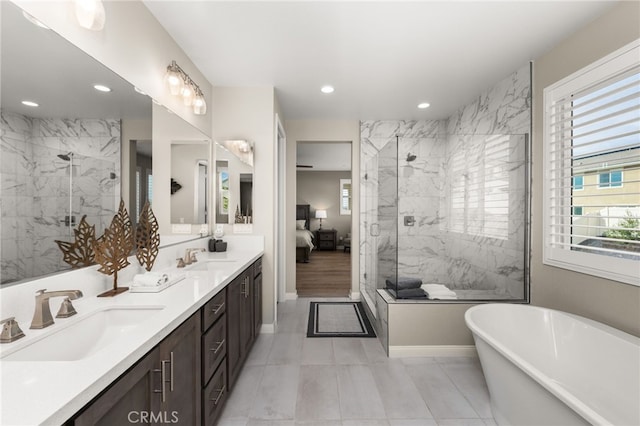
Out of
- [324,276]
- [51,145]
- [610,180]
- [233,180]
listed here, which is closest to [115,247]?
[51,145]

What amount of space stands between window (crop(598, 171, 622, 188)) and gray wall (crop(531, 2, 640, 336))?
0.50 meters

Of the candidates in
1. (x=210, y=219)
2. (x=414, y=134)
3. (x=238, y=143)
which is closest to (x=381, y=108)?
(x=414, y=134)

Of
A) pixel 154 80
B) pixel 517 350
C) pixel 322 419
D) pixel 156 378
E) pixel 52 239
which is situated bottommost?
pixel 322 419

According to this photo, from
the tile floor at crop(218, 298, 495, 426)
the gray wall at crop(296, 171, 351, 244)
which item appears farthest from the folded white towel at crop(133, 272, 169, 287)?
the gray wall at crop(296, 171, 351, 244)

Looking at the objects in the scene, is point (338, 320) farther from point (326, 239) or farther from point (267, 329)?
point (326, 239)

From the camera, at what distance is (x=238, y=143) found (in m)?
2.96

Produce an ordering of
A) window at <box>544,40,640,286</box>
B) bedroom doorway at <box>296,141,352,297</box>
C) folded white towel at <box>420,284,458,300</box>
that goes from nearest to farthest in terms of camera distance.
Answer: window at <box>544,40,640,286</box>
folded white towel at <box>420,284,458,300</box>
bedroom doorway at <box>296,141,352,297</box>

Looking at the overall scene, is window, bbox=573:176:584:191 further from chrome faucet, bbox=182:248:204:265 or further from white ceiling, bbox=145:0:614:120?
chrome faucet, bbox=182:248:204:265

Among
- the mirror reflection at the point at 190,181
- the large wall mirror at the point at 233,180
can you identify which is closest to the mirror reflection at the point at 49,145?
the mirror reflection at the point at 190,181

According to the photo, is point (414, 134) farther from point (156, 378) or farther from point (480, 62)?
point (156, 378)

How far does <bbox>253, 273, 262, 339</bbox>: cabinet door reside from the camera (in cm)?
260

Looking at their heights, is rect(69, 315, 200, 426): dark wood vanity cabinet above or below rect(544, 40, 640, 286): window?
below

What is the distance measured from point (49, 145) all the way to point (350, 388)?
2267 millimetres

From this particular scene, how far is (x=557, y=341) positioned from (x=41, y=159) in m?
3.06
